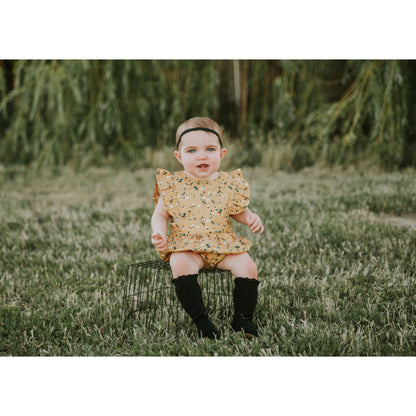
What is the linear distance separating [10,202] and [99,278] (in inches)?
107

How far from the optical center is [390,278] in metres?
2.79

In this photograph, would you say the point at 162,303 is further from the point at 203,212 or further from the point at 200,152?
the point at 200,152

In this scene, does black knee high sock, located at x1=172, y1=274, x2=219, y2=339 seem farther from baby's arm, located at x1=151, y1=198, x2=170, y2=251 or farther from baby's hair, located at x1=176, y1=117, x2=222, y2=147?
baby's hair, located at x1=176, y1=117, x2=222, y2=147

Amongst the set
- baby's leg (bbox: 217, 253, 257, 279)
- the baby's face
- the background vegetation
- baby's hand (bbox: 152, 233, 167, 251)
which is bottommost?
baby's leg (bbox: 217, 253, 257, 279)

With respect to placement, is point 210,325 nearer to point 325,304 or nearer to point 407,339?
point 325,304

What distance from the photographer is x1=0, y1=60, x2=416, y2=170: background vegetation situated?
5.37 m

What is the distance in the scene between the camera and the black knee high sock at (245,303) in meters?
2.28

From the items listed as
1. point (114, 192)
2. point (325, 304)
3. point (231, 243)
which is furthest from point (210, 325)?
point (114, 192)

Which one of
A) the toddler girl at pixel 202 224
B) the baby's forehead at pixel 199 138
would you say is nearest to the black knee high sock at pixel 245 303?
the toddler girl at pixel 202 224

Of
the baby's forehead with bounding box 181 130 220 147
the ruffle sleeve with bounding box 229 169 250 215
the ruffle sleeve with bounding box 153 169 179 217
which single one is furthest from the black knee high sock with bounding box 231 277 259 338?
the baby's forehead with bounding box 181 130 220 147

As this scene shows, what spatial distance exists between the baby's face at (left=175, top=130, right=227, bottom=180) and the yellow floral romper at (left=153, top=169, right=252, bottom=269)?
4.0 inches

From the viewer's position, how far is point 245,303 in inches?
90.6

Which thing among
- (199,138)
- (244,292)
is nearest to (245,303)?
(244,292)

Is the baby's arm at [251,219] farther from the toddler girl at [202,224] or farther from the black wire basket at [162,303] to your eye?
the black wire basket at [162,303]
